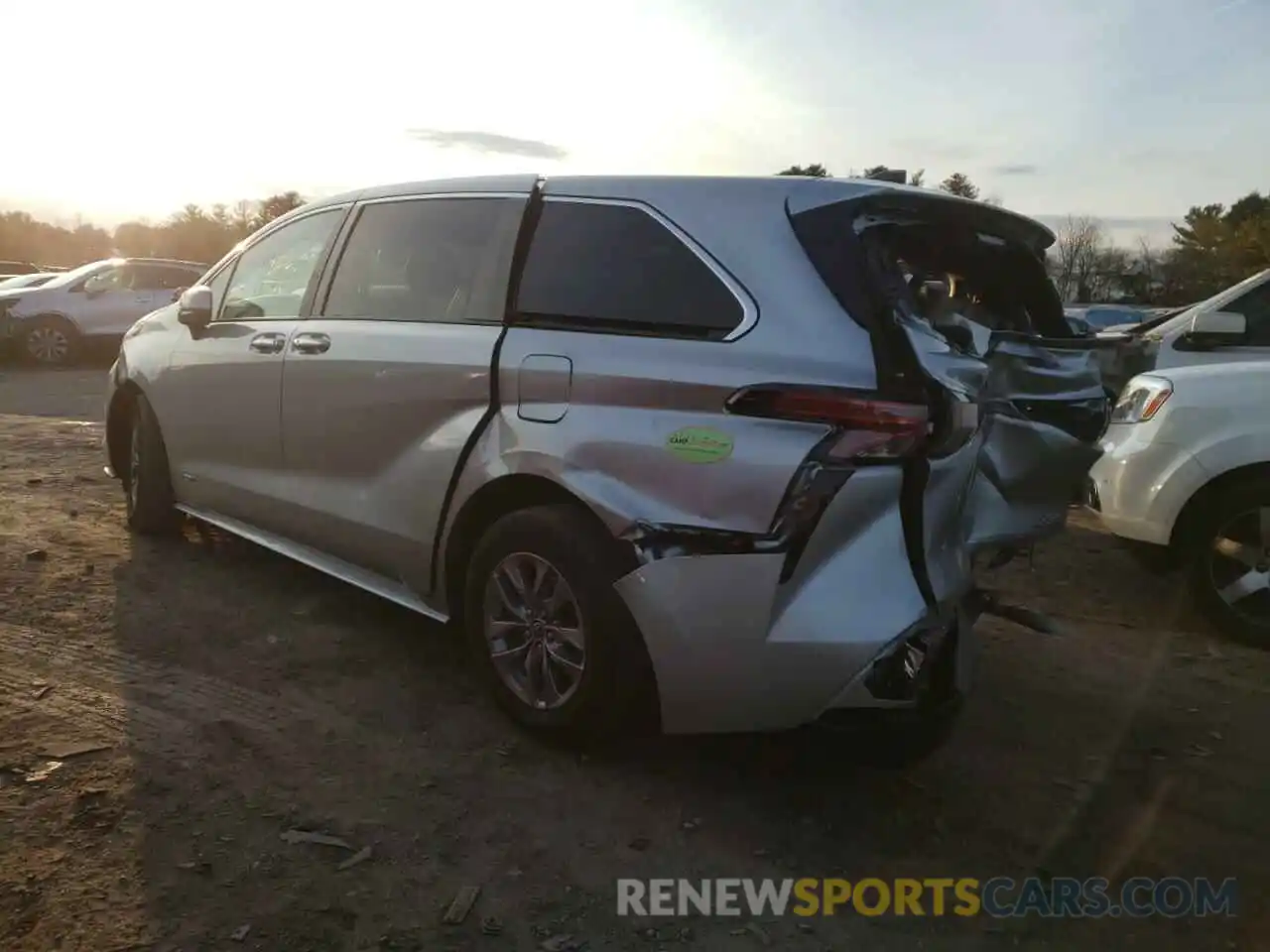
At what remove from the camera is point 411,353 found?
13.0ft

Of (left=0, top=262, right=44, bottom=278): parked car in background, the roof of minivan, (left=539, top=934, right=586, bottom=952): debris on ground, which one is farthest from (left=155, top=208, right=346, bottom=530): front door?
(left=0, top=262, right=44, bottom=278): parked car in background

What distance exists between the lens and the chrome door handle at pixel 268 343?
15.3 ft

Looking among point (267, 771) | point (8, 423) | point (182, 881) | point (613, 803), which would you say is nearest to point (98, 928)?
point (182, 881)

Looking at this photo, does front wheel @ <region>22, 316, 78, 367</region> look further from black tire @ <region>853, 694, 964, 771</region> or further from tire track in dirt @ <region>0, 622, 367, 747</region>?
black tire @ <region>853, 694, 964, 771</region>

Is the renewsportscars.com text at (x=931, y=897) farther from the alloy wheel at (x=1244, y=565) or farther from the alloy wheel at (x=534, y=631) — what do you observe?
the alloy wheel at (x=1244, y=565)

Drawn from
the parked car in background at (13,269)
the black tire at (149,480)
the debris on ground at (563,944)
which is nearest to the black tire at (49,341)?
the black tire at (149,480)

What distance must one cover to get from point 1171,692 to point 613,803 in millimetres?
2507

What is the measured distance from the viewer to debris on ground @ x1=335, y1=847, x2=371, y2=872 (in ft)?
9.52

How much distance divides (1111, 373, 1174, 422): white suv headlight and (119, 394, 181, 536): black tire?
461 centimetres

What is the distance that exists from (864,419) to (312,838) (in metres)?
1.83

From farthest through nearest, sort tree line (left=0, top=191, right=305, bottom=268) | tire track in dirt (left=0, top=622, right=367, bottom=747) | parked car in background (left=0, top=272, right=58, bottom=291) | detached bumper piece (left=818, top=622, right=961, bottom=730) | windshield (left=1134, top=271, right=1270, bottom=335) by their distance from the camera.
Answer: tree line (left=0, top=191, right=305, bottom=268)
parked car in background (left=0, top=272, right=58, bottom=291)
windshield (left=1134, top=271, right=1270, bottom=335)
tire track in dirt (left=0, top=622, right=367, bottom=747)
detached bumper piece (left=818, top=622, right=961, bottom=730)

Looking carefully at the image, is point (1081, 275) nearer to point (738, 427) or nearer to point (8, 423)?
point (8, 423)

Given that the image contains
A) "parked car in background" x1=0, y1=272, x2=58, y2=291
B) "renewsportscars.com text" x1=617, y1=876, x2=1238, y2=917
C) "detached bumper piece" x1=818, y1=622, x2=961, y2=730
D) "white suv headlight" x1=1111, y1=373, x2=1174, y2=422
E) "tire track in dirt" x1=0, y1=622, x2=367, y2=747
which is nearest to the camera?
"renewsportscars.com text" x1=617, y1=876, x2=1238, y2=917

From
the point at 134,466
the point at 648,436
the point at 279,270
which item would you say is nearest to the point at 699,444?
the point at 648,436
